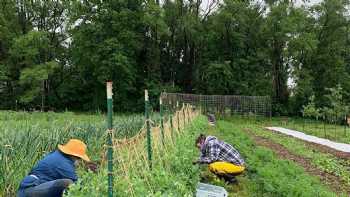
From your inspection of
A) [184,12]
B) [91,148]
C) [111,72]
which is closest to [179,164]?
[91,148]

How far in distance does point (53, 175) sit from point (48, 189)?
0.24 metres

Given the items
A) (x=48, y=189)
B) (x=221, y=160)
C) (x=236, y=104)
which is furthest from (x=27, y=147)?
(x=236, y=104)

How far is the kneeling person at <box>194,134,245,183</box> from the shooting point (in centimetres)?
662

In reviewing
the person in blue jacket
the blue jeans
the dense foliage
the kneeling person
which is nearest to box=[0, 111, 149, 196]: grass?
the person in blue jacket

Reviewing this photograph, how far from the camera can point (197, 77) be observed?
35.2 m

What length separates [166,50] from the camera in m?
36.6

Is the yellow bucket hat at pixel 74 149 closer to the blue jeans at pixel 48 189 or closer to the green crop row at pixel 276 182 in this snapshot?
the blue jeans at pixel 48 189

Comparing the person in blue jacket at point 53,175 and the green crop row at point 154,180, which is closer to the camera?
the green crop row at point 154,180

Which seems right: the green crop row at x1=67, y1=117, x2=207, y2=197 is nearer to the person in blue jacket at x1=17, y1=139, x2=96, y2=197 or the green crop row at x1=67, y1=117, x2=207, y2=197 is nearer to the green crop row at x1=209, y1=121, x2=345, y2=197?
the person in blue jacket at x1=17, y1=139, x2=96, y2=197

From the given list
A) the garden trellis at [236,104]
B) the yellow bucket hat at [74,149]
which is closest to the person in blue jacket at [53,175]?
the yellow bucket hat at [74,149]

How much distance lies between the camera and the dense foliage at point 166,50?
105 ft

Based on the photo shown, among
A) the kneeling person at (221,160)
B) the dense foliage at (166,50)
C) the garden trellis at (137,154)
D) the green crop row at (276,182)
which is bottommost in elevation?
the green crop row at (276,182)

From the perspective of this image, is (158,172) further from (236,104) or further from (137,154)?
(236,104)

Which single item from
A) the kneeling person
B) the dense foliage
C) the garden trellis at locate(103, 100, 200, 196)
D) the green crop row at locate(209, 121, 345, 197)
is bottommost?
the green crop row at locate(209, 121, 345, 197)
